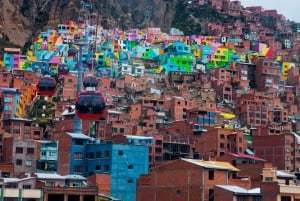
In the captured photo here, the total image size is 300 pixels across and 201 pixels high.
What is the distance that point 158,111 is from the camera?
89.6 m

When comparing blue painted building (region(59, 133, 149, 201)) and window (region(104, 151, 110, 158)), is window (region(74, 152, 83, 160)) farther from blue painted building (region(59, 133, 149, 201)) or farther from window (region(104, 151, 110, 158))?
window (region(104, 151, 110, 158))

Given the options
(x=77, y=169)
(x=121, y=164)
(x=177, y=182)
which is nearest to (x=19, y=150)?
(x=77, y=169)

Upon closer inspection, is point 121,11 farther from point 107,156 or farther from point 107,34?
point 107,156

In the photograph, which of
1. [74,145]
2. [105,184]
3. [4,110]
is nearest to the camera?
[105,184]

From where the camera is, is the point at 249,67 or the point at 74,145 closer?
the point at 74,145

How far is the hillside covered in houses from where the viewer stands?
58375mm

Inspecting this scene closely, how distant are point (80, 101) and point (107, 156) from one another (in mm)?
15278

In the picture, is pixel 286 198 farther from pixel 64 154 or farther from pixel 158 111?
pixel 158 111

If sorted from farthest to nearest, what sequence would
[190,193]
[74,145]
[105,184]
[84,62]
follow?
[84,62] → [74,145] → [105,184] → [190,193]

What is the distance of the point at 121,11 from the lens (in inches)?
5330

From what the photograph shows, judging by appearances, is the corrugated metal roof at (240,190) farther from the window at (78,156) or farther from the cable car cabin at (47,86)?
the window at (78,156)

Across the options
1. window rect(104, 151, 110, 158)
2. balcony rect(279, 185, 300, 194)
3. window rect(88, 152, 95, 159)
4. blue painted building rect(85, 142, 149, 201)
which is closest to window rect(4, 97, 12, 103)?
window rect(88, 152, 95, 159)

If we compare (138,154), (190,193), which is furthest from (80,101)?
(138,154)

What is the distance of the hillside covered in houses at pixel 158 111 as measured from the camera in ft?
192
